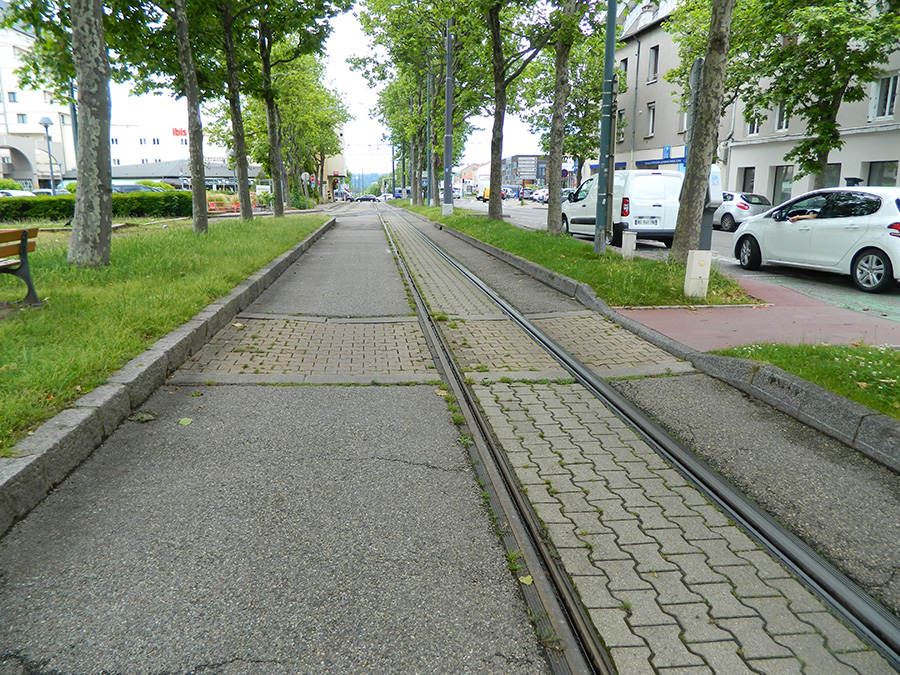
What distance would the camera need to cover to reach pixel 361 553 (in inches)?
119

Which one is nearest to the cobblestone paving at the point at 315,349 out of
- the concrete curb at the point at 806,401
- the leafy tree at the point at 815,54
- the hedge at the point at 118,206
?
the concrete curb at the point at 806,401

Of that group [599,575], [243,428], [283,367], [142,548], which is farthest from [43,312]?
[599,575]

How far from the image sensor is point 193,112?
1467 cm

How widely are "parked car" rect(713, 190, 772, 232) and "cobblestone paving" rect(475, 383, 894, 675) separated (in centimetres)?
2295

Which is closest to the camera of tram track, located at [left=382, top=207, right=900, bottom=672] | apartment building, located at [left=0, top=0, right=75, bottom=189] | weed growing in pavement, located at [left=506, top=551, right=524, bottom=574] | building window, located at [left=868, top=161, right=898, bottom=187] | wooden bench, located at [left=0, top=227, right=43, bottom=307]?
tram track, located at [left=382, top=207, right=900, bottom=672]

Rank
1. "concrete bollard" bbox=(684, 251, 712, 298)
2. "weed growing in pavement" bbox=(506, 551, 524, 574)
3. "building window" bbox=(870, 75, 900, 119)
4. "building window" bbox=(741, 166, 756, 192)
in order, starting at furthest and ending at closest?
"building window" bbox=(741, 166, 756, 192) < "building window" bbox=(870, 75, 900, 119) < "concrete bollard" bbox=(684, 251, 712, 298) < "weed growing in pavement" bbox=(506, 551, 524, 574)

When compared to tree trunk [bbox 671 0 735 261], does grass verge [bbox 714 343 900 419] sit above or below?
below

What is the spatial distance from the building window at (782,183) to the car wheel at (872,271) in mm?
25472

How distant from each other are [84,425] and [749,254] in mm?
12031

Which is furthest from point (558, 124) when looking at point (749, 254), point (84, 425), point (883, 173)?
point (883, 173)

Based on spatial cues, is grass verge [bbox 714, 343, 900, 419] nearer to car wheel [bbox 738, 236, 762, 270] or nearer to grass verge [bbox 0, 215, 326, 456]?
grass verge [bbox 0, 215, 326, 456]

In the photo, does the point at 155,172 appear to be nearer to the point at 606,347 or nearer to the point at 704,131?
the point at 704,131

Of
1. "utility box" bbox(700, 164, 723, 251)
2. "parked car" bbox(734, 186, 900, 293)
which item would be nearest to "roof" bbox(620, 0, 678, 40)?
"parked car" bbox(734, 186, 900, 293)

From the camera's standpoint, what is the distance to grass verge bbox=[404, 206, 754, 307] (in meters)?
8.75
